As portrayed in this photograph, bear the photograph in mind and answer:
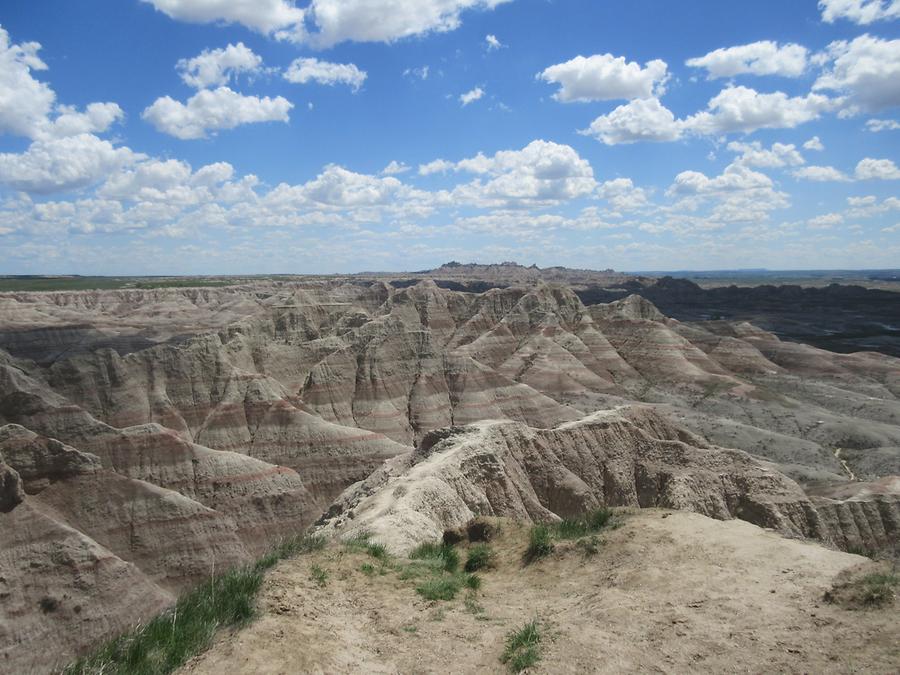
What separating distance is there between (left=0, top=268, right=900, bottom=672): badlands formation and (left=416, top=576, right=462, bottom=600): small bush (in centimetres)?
250

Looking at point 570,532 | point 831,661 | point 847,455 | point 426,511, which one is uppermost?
point 831,661

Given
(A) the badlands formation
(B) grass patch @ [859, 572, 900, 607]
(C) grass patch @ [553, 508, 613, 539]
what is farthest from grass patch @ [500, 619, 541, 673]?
(B) grass patch @ [859, 572, 900, 607]

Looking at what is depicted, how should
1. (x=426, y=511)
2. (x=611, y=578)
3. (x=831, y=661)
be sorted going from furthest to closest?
(x=426, y=511), (x=611, y=578), (x=831, y=661)

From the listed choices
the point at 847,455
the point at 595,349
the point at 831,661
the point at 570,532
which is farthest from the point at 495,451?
the point at 595,349

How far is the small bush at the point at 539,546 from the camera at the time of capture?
42.0 ft

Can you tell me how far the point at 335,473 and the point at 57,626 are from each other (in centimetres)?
2030

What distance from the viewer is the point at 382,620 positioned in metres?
9.55

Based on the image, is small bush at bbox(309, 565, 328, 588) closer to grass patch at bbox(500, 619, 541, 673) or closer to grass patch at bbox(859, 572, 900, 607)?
grass patch at bbox(500, 619, 541, 673)

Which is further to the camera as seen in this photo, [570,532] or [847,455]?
[847,455]

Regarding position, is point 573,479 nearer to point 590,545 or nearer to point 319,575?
point 590,545

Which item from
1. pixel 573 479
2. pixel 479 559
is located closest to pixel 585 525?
pixel 479 559

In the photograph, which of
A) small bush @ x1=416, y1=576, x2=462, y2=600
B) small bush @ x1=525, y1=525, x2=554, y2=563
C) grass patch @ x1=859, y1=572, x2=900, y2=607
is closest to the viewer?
grass patch @ x1=859, y1=572, x2=900, y2=607

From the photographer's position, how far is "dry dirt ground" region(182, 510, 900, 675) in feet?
25.8

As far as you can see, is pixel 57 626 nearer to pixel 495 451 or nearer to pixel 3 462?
pixel 3 462
